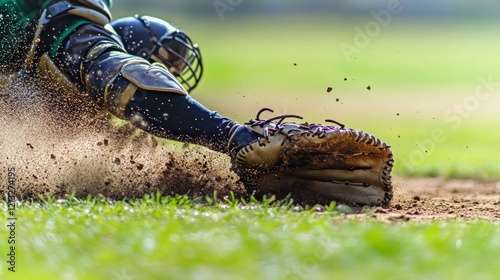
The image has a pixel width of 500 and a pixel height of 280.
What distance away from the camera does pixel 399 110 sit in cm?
1806

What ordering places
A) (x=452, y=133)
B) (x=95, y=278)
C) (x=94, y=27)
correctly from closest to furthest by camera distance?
(x=95, y=278)
(x=94, y=27)
(x=452, y=133)

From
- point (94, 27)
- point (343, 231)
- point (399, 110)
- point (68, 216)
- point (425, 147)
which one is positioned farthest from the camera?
point (399, 110)

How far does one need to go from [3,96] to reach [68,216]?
6.39 feet

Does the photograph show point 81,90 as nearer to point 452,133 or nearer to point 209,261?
point 209,261

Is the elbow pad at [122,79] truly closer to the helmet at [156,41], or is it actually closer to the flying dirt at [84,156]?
the flying dirt at [84,156]

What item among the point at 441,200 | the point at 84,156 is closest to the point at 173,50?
the point at 84,156

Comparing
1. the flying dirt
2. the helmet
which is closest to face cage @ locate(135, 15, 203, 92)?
the helmet

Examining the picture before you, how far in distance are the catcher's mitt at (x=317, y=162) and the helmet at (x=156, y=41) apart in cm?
156

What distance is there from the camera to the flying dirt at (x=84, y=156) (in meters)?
5.21

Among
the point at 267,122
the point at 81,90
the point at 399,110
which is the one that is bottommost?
the point at 399,110

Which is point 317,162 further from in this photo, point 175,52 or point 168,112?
point 175,52

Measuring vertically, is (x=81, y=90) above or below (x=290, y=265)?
below

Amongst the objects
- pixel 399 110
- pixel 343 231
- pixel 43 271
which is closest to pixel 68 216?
pixel 43 271

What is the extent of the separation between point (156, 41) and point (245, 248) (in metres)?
3.52
